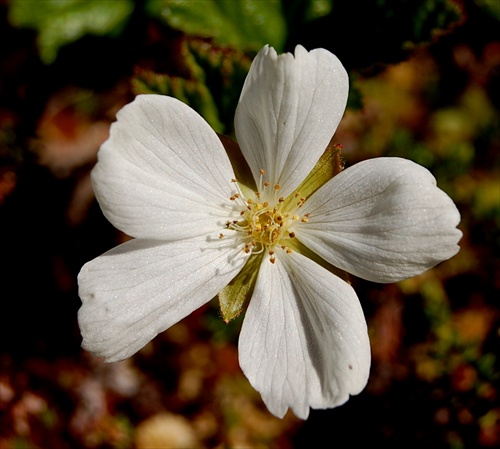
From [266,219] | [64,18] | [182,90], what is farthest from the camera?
[64,18]

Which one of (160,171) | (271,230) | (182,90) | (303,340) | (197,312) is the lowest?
(197,312)

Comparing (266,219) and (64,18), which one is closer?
(266,219)

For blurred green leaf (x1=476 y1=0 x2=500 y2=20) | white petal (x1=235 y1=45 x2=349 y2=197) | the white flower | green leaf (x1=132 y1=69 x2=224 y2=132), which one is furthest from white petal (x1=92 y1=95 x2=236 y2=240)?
blurred green leaf (x1=476 y1=0 x2=500 y2=20)

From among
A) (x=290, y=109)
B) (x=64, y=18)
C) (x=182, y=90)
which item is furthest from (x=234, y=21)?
(x=290, y=109)

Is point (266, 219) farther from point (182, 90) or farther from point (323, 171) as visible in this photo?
point (182, 90)

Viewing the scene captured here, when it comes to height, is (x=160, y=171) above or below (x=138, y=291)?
above

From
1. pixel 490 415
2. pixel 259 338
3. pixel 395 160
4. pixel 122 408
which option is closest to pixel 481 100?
pixel 490 415

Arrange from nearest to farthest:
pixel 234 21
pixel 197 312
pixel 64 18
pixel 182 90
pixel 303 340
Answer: pixel 303 340 < pixel 182 90 < pixel 234 21 < pixel 64 18 < pixel 197 312
